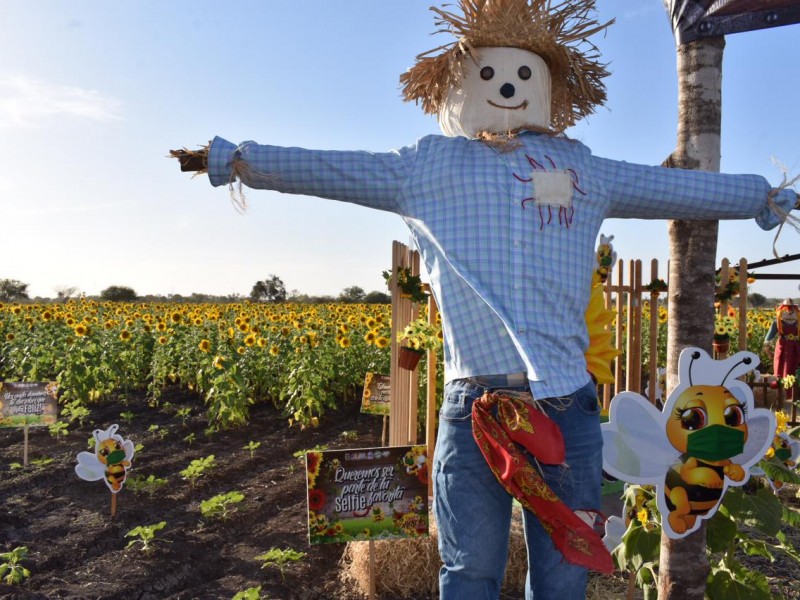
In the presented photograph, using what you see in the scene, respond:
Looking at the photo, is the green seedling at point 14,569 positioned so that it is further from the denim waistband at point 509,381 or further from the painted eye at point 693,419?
the painted eye at point 693,419

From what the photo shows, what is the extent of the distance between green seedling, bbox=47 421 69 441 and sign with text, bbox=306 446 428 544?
4.12 meters

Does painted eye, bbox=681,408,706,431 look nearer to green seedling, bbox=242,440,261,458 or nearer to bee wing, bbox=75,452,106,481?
bee wing, bbox=75,452,106,481

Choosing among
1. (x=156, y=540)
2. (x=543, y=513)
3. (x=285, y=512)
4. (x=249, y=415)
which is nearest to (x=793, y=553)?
(x=543, y=513)

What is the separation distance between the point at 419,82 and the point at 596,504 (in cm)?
133

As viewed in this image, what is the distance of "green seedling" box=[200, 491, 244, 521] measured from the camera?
4160mm

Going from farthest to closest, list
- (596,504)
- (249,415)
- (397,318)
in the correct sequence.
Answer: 1. (249,415)
2. (397,318)
3. (596,504)

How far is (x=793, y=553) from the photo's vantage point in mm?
2814

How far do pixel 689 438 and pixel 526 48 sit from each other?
50.9 inches

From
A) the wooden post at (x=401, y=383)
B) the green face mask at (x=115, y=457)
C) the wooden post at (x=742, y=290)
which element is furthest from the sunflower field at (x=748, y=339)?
the green face mask at (x=115, y=457)

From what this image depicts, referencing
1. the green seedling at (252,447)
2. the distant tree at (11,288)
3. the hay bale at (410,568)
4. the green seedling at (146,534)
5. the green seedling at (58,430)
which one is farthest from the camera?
the distant tree at (11,288)

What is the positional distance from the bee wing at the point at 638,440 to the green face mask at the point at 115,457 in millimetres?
3156

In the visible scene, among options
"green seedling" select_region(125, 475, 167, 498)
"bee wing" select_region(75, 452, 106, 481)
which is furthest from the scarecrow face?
"green seedling" select_region(125, 475, 167, 498)

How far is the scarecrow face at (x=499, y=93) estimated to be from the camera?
2053 mm

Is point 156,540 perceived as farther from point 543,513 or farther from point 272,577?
point 543,513
